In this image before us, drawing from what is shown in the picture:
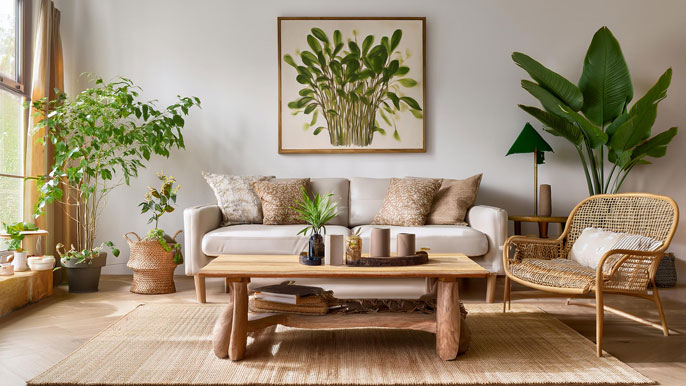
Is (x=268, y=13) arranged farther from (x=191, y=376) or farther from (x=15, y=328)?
(x=191, y=376)

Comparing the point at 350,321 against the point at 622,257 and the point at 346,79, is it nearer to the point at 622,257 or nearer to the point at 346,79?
the point at 622,257

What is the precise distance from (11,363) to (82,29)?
10.9 feet

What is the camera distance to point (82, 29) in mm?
4844

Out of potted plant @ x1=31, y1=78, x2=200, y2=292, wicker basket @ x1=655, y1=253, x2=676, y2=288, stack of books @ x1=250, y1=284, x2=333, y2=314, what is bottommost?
wicker basket @ x1=655, y1=253, x2=676, y2=288

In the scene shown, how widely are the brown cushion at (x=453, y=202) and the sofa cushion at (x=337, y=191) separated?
0.67 meters

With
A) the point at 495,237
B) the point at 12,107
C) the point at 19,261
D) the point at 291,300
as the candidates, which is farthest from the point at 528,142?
the point at 12,107

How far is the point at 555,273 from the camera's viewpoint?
284cm

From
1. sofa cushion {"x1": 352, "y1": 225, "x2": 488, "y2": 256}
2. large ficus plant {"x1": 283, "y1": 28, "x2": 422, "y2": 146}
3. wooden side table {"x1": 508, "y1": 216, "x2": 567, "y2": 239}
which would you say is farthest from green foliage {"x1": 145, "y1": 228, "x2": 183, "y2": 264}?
wooden side table {"x1": 508, "y1": 216, "x2": 567, "y2": 239}

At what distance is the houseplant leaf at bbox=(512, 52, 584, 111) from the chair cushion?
66.7 inches

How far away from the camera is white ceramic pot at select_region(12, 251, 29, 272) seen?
3734 mm

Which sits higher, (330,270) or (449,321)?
(330,270)

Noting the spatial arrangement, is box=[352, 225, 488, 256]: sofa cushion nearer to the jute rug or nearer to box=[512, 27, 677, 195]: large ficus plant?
the jute rug

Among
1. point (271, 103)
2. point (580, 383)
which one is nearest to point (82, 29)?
point (271, 103)

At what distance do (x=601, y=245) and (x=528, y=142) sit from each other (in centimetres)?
161
